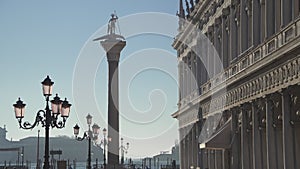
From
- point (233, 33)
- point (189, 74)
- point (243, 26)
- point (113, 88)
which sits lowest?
point (113, 88)

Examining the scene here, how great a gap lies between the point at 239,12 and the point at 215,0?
539cm

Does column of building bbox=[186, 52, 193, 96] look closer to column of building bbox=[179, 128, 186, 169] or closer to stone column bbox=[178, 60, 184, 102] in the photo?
stone column bbox=[178, 60, 184, 102]

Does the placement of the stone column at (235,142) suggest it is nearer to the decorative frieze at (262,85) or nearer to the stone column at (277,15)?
the decorative frieze at (262,85)

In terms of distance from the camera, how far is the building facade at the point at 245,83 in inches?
906

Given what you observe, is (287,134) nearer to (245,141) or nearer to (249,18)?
(245,141)

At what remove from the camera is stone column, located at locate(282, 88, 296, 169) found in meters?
23.0

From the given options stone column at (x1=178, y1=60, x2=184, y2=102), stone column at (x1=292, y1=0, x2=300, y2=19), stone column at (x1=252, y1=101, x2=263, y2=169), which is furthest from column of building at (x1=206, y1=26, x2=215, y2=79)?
stone column at (x1=292, y1=0, x2=300, y2=19)

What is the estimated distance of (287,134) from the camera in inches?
912

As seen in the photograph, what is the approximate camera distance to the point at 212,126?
37062 millimetres

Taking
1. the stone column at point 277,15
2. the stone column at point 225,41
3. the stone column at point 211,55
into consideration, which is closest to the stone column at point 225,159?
the stone column at point 225,41

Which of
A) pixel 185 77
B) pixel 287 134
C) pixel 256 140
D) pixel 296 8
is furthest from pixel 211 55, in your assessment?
pixel 296 8

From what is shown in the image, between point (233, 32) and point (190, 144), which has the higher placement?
point (233, 32)

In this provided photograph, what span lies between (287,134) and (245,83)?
5729mm

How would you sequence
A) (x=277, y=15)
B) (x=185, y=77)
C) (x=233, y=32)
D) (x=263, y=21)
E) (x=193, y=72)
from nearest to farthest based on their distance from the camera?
1. (x=277, y=15)
2. (x=263, y=21)
3. (x=233, y=32)
4. (x=193, y=72)
5. (x=185, y=77)
